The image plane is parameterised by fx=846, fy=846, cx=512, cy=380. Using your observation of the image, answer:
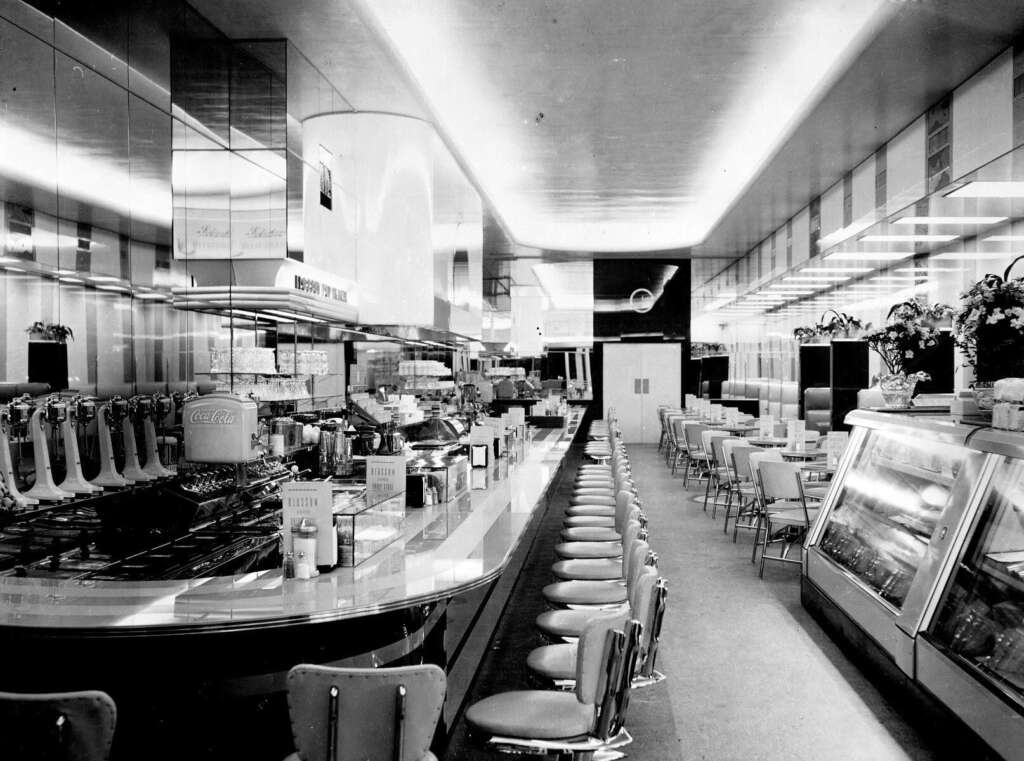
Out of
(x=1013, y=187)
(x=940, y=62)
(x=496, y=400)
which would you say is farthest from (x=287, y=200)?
(x=496, y=400)

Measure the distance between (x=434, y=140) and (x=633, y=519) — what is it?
4.12 m

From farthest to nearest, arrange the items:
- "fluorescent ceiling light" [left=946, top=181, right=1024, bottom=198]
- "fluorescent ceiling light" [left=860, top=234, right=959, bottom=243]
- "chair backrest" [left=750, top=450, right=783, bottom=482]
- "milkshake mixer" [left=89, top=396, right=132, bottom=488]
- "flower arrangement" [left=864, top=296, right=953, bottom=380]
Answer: "fluorescent ceiling light" [left=860, top=234, right=959, bottom=243] → "chair backrest" [left=750, top=450, right=783, bottom=482] → "fluorescent ceiling light" [left=946, top=181, right=1024, bottom=198] → "flower arrangement" [left=864, top=296, right=953, bottom=380] → "milkshake mixer" [left=89, top=396, right=132, bottom=488]

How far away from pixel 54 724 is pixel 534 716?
54.0 inches

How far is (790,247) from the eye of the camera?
12430mm

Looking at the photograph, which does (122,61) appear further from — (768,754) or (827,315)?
(827,315)

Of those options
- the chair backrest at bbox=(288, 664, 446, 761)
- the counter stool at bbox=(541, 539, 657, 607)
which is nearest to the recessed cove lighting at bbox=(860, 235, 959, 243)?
the counter stool at bbox=(541, 539, 657, 607)

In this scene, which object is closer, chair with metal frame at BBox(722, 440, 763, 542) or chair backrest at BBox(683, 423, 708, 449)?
chair with metal frame at BBox(722, 440, 763, 542)

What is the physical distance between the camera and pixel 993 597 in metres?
3.33

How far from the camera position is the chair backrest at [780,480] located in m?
6.61

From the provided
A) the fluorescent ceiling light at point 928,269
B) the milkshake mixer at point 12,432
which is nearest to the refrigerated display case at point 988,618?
the milkshake mixer at point 12,432

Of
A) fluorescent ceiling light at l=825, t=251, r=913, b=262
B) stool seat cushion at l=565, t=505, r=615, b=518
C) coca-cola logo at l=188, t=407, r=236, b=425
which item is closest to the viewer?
coca-cola logo at l=188, t=407, r=236, b=425

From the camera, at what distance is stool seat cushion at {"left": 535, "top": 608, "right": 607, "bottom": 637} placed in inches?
138

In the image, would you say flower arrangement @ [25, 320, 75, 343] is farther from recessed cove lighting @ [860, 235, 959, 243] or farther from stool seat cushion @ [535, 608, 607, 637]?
recessed cove lighting @ [860, 235, 959, 243]

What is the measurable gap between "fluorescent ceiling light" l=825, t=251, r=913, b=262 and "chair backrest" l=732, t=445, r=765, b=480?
12.1ft
